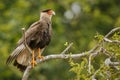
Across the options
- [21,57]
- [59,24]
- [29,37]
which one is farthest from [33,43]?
[59,24]

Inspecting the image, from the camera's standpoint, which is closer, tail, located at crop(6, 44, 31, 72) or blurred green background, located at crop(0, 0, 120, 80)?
tail, located at crop(6, 44, 31, 72)

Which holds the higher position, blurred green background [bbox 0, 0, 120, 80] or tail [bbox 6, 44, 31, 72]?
tail [bbox 6, 44, 31, 72]

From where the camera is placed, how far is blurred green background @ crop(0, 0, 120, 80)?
64.3 feet

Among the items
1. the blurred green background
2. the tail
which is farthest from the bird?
the blurred green background

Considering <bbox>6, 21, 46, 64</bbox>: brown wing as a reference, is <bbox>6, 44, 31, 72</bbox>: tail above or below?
below

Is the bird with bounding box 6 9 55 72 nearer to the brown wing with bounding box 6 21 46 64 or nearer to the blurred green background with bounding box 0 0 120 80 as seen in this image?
the brown wing with bounding box 6 21 46 64

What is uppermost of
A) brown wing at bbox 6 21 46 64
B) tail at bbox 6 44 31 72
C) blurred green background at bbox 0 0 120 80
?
brown wing at bbox 6 21 46 64

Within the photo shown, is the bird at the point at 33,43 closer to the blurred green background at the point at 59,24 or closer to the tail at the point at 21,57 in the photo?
the tail at the point at 21,57

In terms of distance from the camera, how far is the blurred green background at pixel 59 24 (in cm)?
1961

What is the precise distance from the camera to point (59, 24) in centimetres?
2112

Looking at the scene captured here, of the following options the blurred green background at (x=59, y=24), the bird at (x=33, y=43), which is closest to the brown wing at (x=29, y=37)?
the bird at (x=33, y=43)

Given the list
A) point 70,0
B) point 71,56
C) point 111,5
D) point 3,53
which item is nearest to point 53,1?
point 70,0

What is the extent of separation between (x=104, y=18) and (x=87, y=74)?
45.9 ft

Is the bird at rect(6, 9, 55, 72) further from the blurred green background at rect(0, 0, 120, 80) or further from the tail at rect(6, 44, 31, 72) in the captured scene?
the blurred green background at rect(0, 0, 120, 80)
